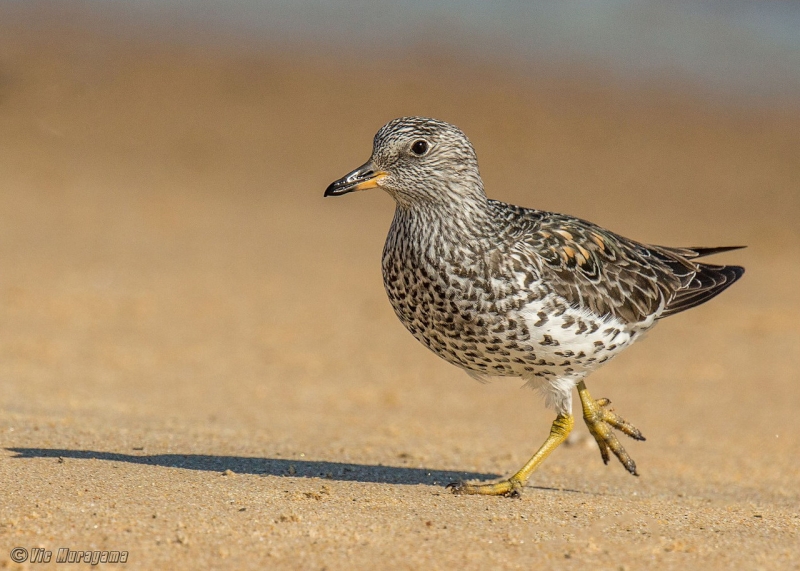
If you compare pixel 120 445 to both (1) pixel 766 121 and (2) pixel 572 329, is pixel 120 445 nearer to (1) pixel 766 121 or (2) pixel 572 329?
(2) pixel 572 329

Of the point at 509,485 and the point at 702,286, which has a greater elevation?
the point at 702,286

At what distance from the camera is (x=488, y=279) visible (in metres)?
6.70

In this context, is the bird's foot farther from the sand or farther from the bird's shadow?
the bird's shadow

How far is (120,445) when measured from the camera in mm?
7770

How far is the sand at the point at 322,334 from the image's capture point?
5855 millimetres

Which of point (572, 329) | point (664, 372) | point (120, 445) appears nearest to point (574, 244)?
point (572, 329)

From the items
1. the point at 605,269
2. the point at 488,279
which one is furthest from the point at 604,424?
the point at 488,279

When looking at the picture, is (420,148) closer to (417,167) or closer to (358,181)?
(417,167)

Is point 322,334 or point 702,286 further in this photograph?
point 322,334

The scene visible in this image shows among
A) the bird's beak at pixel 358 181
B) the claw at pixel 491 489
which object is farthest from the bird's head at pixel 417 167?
the claw at pixel 491 489

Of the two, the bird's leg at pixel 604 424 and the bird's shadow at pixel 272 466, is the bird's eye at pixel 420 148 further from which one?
the bird's shadow at pixel 272 466

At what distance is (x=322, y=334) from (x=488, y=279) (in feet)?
25.2

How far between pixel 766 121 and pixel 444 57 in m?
8.66

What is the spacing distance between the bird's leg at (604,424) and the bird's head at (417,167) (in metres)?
1.70
